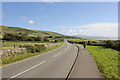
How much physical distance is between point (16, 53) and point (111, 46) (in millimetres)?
30511

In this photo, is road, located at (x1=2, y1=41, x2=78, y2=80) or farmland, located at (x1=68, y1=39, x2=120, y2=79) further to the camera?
farmland, located at (x1=68, y1=39, x2=120, y2=79)

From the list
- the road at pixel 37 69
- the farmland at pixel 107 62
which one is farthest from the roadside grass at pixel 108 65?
the road at pixel 37 69

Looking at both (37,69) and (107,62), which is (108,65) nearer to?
(107,62)

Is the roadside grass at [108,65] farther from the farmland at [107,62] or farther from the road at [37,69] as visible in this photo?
the road at [37,69]

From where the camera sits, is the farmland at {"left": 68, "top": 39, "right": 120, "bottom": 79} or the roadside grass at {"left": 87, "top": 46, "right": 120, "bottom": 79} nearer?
the roadside grass at {"left": 87, "top": 46, "right": 120, "bottom": 79}

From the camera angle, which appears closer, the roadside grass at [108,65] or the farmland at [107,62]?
the roadside grass at [108,65]

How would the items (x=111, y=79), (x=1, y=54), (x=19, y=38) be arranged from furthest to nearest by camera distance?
(x=19, y=38)
(x=1, y=54)
(x=111, y=79)

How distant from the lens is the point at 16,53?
18953 mm

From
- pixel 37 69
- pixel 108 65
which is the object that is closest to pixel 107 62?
pixel 108 65

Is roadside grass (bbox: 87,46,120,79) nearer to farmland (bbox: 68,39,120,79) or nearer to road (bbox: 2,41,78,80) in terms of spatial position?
farmland (bbox: 68,39,120,79)

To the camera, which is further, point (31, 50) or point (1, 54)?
point (31, 50)

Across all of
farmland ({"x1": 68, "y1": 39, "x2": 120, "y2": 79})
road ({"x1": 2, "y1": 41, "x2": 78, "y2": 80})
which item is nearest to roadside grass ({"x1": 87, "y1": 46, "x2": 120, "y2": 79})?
farmland ({"x1": 68, "y1": 39, "x2": 120, "y2": 79})

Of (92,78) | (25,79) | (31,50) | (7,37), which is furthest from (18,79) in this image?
(7,37)

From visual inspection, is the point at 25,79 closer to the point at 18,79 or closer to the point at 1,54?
the point at 18,79
